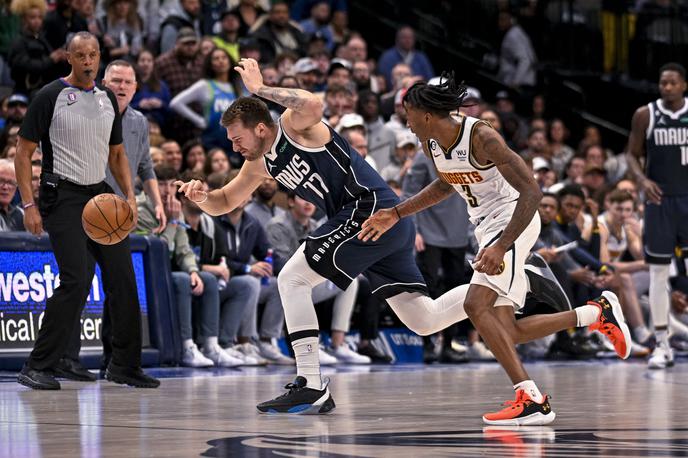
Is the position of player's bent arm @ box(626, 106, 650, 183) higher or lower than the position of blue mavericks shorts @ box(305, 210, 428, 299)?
higher

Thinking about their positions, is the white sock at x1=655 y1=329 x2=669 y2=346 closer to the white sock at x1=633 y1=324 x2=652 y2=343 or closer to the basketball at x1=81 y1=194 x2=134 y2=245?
the white sock at x1=633 y1=324 x2=652 y2=343

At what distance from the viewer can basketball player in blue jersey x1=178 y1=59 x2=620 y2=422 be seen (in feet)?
24.7

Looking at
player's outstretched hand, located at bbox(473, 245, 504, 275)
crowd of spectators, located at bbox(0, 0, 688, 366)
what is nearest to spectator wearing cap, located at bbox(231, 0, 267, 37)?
crowd of spectators, located at bbox(0, 0, 688, 366)

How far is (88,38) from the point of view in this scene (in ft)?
28.7

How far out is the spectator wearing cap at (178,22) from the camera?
1594 centimetres

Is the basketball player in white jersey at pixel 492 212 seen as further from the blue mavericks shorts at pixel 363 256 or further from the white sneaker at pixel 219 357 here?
the white sneaker at pixel 219 357

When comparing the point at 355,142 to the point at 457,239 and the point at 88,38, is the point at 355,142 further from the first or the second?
the point at 88,38

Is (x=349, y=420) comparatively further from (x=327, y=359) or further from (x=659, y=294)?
(x=659, y=294)

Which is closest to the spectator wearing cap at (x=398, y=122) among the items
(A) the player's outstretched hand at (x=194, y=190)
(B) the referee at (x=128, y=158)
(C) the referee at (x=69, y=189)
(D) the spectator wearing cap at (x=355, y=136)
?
(D) the spectator wearing cap at (x=355, y=136)

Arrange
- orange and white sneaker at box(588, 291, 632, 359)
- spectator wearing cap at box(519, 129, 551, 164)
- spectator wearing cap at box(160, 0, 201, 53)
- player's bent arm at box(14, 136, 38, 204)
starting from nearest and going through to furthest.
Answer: orange and white sneaker at box(588, 291, 632, 359) → player's bent arm at box(14, 136, 38, 204) → spectator wearing cap at box(160, 0, 201, 53) → spectator wearing cap at box(519, 129, 551, 164)

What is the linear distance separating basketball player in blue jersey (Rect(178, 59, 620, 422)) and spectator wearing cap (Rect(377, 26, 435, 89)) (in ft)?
34.7

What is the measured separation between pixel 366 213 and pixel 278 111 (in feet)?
23.6

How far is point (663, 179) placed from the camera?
1226 centimetres

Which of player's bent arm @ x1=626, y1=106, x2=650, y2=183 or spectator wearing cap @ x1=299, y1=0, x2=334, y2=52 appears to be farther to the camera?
spectator wearing cap @ x1=299, y1=0, x2=334, y2=52
